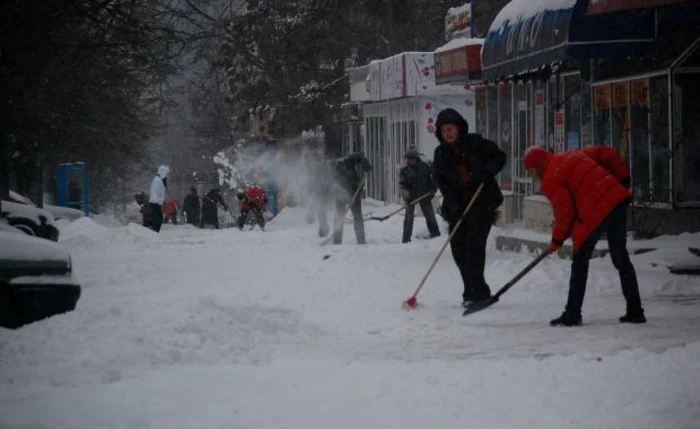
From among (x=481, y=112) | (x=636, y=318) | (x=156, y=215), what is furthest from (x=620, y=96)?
(x=156, y=215)

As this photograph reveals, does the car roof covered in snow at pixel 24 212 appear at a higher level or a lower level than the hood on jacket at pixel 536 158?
lower

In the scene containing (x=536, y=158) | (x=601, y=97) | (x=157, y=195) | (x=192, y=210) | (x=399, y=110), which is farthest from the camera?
(x=192, y=210)

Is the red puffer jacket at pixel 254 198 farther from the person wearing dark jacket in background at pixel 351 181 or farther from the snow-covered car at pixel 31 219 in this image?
the snow-covered car at pixel 31 219

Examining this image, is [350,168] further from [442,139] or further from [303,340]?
[303,340]

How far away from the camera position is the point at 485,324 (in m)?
11.4

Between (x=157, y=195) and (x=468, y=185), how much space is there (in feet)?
65.8

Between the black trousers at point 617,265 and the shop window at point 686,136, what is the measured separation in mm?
6929

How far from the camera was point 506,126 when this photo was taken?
25672 millimetres

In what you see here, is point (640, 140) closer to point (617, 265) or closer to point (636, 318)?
point (617, 265)

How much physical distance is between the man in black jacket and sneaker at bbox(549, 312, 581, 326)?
5.00 ft

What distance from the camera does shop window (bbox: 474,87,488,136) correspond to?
89.9 ft

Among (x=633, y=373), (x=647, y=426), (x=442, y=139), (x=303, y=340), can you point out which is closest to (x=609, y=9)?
(x=442, y=139)

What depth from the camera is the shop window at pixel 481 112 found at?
2739cm

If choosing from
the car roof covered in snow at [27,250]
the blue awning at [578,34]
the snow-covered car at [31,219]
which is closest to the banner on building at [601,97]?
the blue awning at [578,34]
